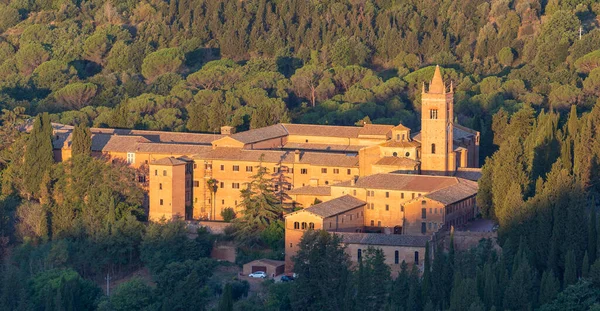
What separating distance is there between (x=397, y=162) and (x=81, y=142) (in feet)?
27.5

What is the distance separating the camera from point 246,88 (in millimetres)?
56156

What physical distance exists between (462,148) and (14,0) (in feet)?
119

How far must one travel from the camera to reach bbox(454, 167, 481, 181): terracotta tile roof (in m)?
41.2

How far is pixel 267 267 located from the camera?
125 ft

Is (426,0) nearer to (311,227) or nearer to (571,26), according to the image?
(571,26)

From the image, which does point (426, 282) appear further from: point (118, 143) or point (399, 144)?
point (118, 143)

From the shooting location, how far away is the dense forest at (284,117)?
33.5 m

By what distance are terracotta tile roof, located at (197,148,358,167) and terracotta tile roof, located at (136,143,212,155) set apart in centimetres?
64

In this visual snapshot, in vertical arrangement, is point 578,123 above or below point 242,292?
above

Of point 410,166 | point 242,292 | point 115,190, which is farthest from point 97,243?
point 410,166

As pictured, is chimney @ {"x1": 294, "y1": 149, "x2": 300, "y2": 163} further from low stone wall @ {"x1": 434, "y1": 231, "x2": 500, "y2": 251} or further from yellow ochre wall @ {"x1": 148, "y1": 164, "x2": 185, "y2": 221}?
low stone wall @ {"x1": 434, "y1": 231, "x2": 500, "y2": 251}

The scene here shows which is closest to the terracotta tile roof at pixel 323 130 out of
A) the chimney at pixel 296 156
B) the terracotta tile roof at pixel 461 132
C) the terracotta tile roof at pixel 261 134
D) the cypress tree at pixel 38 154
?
the terracotta tile roof at pixel 261 134

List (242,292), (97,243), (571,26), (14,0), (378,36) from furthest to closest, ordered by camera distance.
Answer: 1. (14,0)
2. (378,36)
3. (571,26)
4. (97,243)
5. (242,292)

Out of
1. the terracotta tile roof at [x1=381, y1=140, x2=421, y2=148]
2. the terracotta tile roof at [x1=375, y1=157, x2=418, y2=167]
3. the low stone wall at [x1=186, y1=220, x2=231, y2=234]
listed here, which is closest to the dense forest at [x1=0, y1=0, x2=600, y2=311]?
the low stone wall at [x1=186, y1=220, x2=231, y2=234]
